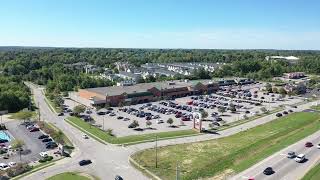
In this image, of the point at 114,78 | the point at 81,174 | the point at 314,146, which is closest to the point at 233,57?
the point at 114,78

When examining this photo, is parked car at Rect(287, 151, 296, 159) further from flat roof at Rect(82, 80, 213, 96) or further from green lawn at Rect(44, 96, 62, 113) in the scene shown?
green lawn at Rect(44, 96, 62, 113)

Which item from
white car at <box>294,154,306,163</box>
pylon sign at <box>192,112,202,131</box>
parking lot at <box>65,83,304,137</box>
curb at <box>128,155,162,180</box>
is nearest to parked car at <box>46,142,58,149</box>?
parking lot at <box>65,83,304,137</box>

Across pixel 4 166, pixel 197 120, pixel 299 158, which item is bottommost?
pixel 4 166

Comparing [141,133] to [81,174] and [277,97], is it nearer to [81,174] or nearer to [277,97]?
[81,174]

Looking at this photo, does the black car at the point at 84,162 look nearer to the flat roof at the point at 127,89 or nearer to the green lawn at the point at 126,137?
the green lawn at the point at 126,137

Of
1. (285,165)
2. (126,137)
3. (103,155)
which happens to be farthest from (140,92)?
(285,165)

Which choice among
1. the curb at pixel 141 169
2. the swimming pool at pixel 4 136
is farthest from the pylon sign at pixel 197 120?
the swimming pool at pixel 4 136

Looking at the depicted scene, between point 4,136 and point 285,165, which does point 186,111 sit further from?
point 285,165
